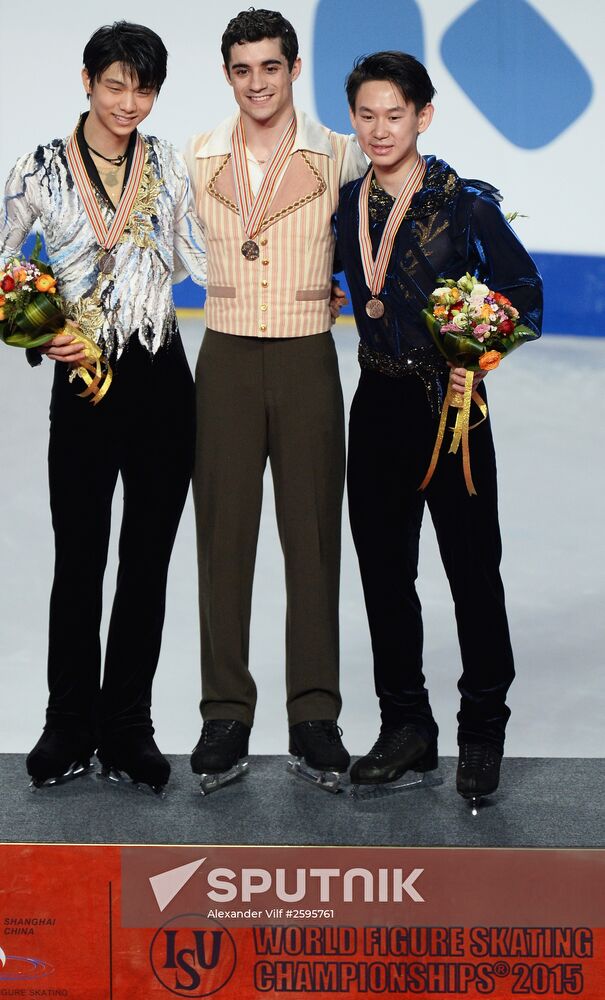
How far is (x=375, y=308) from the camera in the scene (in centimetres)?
310

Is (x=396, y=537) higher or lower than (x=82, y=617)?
higher

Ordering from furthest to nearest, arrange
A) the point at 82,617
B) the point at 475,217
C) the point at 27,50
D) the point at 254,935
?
the point at 27,50 < the point at 82,617 < the point at 475,217 < the point at 254,935

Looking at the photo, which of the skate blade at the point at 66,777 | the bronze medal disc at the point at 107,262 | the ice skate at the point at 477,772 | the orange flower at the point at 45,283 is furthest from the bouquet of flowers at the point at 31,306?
the ice skate at the point at 477,772

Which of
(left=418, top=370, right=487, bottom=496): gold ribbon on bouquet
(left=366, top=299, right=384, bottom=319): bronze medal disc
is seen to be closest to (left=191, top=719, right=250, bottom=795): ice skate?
(left=418, top=370, right=487, bottom=496): gold ribbon on bouquet

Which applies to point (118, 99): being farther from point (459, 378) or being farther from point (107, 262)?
point (459, 378)

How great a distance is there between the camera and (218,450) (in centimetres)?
324

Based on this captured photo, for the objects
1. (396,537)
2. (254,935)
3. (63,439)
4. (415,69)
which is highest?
(415,69)

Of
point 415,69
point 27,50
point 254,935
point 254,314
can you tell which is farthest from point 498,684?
point 27,50

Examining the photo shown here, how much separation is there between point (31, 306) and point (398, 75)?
93 cm

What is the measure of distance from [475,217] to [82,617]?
126 cm

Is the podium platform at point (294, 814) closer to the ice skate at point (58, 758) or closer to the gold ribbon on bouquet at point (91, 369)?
the ice skate at point (58, 758)

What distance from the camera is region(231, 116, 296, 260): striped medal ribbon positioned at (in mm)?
3154

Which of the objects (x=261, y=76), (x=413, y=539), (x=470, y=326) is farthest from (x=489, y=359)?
(x=261, y=76)

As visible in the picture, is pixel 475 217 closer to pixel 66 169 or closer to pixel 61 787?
pixel 66 169
